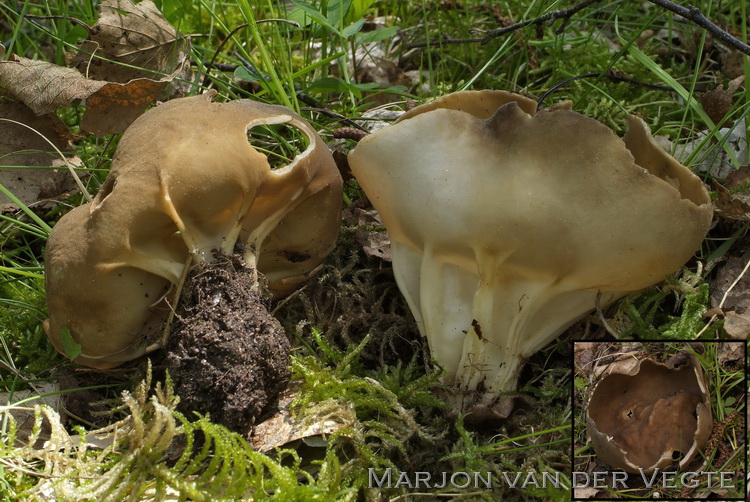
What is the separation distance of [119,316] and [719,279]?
2003mm

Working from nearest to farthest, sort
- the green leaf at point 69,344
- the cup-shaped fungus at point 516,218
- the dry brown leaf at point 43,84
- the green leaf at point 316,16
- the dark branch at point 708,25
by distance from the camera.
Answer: the cup-shaped fungus at point 516,218
the green leaf at point 69,344
the dark branch at point 708,25
the green leaf at point 316,16
the dry brown leaf at point 43,84

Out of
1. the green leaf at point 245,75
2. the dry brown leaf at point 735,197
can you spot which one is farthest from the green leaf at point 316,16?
the dry brown leaf at point 735,197

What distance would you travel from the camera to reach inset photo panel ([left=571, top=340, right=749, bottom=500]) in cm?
184

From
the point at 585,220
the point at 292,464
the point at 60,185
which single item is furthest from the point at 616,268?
the point at 60,185

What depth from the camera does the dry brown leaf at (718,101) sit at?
2.85 metres

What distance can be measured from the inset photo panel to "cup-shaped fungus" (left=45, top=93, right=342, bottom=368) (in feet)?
3.56

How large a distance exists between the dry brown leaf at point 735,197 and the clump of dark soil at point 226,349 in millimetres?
1624

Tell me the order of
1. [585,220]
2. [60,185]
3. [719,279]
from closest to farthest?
[585,220] < [719,279] < [60,185]

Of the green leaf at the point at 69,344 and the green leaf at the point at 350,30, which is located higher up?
the green leaf at the point at 350,30

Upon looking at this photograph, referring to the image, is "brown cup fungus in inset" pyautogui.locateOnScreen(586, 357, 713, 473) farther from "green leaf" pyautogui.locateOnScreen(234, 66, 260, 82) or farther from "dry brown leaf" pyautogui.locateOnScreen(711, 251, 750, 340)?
"green leaf" pyautogui.locateOnScreen(234, 66, 260, 82)

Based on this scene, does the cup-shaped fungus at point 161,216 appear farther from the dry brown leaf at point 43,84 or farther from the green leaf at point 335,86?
the dry brown leaf at point 43,84

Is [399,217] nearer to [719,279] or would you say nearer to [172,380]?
[172,380]

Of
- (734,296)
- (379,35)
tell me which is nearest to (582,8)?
(379,35)

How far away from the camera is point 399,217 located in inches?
82.5
